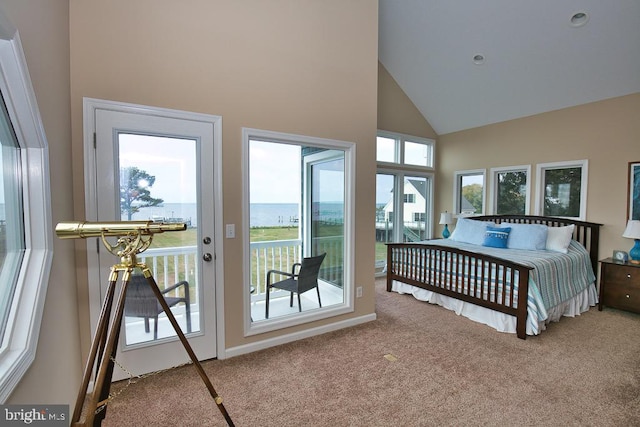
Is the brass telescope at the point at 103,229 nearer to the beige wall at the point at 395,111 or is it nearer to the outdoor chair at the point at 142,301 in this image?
the outdoor chair at the point at 142,301

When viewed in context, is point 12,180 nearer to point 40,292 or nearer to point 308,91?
point 40,292

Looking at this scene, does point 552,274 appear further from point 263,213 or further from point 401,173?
point 263,213

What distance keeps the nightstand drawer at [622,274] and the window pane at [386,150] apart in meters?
3.33

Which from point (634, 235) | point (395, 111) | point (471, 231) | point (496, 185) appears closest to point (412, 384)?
point (471, 231)

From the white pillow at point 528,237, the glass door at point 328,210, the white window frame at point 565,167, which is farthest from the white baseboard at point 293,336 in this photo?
the white window frame at point 565,167

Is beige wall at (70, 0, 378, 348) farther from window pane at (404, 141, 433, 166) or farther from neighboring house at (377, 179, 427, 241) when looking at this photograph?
window pane at (404, 141, 433, 166)

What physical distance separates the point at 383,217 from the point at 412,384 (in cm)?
354

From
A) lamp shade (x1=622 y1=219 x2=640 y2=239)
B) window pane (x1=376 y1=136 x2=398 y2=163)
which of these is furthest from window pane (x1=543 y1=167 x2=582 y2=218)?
window pane (x1=376 y1=136 x2=398 y2=163)

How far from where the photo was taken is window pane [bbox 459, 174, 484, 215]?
543 cm

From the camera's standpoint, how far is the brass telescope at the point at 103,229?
1108 millimetres

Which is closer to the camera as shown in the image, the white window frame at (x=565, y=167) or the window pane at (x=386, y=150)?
the white window frame at (x=565, y=167)

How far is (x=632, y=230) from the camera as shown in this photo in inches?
135

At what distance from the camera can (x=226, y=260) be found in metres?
2.42

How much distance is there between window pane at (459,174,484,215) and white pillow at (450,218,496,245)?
0.84m
